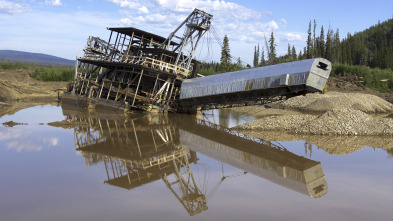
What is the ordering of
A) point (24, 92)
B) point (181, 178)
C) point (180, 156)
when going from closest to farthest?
1. point (181, 178)
2. point (180, 156)
3. point (24, 92)

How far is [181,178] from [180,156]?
3.39 meters

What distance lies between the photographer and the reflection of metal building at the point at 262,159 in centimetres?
1300

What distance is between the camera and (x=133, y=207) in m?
10.1

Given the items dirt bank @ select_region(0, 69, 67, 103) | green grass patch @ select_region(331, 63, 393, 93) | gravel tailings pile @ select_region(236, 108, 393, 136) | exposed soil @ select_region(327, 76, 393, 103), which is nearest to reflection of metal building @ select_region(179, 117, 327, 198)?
gravel tailings pile @ select_region(236, 108, 393, 136)

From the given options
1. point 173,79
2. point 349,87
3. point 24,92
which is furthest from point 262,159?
point 349,87

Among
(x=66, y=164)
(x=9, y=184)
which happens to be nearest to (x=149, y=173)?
(x=66, y=164)

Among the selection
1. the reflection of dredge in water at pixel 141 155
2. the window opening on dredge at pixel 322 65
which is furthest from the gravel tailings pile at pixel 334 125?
the reflection of dredge in water at pixel 141 155

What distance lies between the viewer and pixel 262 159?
640 inches

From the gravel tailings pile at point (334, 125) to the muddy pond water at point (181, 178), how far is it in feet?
9.16

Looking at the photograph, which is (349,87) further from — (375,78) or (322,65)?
(322,65)

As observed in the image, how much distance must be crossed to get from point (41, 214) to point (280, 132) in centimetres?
1646

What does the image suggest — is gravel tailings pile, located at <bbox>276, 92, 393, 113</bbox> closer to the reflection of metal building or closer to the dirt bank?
the reflection of metal building

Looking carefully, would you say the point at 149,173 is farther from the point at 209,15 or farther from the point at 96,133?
the point at 209,15

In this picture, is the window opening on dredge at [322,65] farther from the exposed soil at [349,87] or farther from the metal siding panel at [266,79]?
the exposed soil at [349,87]
